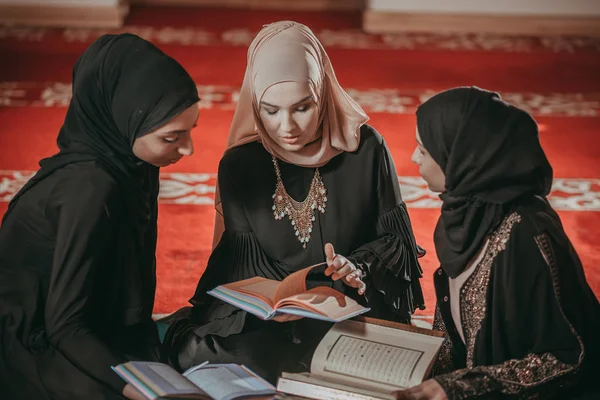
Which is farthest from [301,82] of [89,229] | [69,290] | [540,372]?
[540,372]

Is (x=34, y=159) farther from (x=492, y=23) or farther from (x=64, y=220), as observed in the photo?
(x=492, y=23)

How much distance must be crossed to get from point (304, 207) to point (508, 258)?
0.78 meters

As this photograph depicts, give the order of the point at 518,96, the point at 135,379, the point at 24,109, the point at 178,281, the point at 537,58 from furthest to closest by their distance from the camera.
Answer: the point at 537,58 < the point at 518,96 < the point at 24,109 < the point at 178,281 < the point at 135,379

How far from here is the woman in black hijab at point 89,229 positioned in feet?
7.75

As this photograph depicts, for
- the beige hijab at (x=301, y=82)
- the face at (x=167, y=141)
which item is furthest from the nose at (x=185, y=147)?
the beige hijab at (x=301, y=82)

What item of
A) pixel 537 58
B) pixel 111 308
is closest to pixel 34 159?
pixel 111 308

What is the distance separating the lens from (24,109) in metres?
5.95

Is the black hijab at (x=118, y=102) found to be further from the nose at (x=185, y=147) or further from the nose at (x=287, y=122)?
the nose at (x=287, y=122)

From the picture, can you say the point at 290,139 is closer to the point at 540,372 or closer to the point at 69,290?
the point at 69,290

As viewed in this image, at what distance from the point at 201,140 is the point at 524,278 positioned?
11.3 feet

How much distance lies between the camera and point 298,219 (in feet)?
9.55

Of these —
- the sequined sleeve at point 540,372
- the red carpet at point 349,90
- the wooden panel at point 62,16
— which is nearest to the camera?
the sequined sleeve at point 540,372

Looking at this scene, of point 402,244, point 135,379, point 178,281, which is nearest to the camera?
point 135,379

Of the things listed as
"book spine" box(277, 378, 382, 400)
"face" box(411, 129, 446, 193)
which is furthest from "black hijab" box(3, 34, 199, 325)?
"face" box(411, 129, 446, 193)
